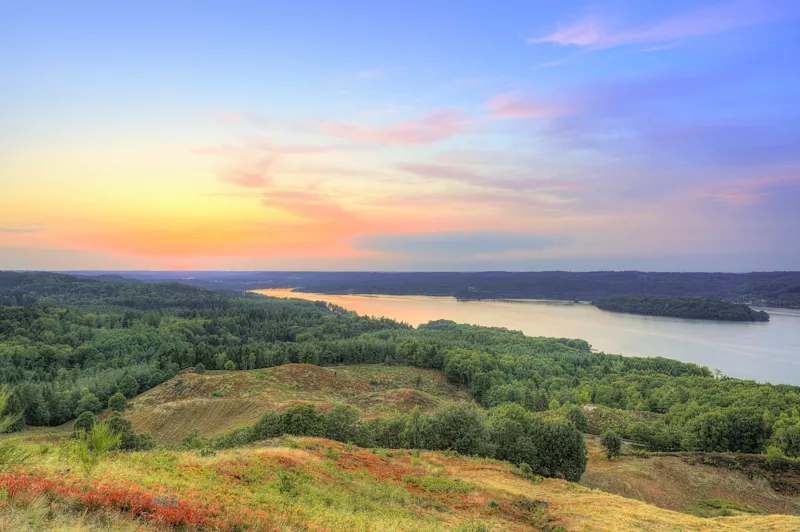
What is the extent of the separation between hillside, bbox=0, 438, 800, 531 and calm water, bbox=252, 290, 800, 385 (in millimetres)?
84833

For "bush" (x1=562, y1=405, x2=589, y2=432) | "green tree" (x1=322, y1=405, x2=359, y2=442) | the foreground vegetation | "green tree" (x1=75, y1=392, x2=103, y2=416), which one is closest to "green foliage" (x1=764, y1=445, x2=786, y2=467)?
the foreground vegetation

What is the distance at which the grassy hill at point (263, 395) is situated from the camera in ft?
146

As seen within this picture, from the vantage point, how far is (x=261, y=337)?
4013 inches

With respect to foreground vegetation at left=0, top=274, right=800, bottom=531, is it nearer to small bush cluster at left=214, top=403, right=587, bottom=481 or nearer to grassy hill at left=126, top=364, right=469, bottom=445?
small bush cluster at left=214, top=403, right=587, bottom=481

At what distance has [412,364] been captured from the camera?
82.9 m

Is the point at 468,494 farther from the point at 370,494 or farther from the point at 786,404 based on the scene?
the point at 786,404

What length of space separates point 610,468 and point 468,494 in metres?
22.8

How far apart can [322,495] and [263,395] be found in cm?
3688

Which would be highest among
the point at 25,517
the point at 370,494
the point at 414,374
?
the point at 25,517

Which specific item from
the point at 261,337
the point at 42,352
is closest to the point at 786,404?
the point at 261,337

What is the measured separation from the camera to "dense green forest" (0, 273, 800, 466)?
45344mm

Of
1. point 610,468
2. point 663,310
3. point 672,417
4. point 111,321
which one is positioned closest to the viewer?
point 610,468

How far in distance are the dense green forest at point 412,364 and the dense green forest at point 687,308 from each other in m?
97.4

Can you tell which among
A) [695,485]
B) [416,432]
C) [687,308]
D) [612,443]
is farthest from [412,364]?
[687,308]
